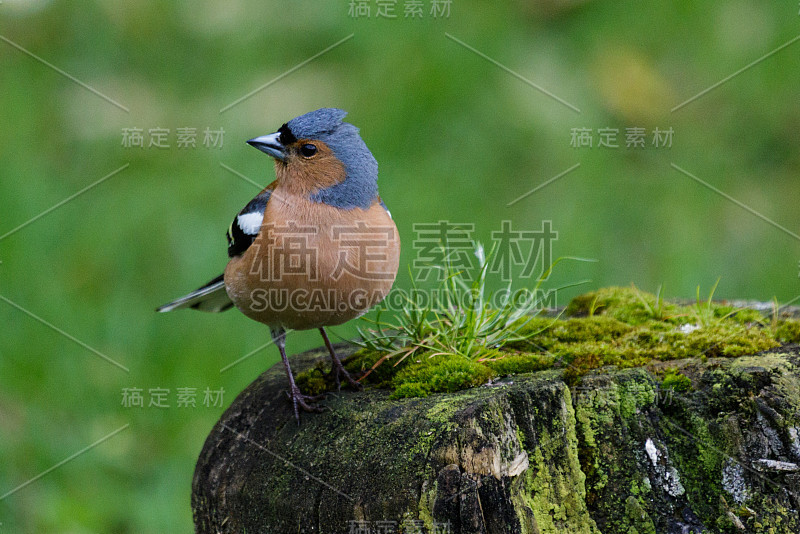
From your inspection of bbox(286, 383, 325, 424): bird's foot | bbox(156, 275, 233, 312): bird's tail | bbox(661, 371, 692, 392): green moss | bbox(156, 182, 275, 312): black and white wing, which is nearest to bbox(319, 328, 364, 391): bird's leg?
bbox(286, 383, 325, 424): bird's foot

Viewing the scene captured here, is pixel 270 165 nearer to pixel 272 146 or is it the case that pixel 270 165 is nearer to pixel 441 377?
pixel 272 146

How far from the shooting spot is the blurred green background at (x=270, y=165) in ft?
17.2

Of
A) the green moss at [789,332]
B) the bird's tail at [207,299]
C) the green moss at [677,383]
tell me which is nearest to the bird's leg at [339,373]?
the bird's tail at [207,299]

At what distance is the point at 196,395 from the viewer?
17.3 feet

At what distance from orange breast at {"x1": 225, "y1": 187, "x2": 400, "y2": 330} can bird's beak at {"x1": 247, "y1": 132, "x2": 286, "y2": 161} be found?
243 millimetres

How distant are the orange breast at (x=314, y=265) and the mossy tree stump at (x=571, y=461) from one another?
28.2 inches

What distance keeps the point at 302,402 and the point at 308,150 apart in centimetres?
131

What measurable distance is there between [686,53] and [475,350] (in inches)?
199

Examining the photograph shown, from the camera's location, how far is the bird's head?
3.82 m

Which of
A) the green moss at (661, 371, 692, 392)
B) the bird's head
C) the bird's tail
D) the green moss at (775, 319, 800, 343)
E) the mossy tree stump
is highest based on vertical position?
the bird's head

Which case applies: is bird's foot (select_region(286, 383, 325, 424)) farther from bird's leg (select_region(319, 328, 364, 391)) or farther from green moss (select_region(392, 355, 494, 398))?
green moss (select_region(392, 355, 494, 398))

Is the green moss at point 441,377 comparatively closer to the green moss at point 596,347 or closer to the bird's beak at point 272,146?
the green moss at point 596,347

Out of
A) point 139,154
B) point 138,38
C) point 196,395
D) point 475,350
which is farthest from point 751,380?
point 138,38

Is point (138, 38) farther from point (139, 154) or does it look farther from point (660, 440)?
point (660, 440)
